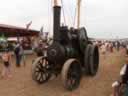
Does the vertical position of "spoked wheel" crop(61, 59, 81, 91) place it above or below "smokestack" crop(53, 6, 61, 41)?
below

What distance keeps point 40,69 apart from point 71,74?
1.53m

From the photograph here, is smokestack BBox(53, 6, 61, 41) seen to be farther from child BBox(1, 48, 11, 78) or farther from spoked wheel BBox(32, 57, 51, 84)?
child BBox(1, 48, 11, 78)

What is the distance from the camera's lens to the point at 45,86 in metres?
8.43

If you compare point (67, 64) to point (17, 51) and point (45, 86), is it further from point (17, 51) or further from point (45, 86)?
point (17, 51)

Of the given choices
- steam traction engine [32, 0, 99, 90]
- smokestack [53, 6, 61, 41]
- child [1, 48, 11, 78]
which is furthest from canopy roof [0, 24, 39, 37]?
smokestack [53, 6, 61, 41]

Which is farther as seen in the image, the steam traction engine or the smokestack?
the smokestack

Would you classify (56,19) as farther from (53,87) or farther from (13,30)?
(13,30)

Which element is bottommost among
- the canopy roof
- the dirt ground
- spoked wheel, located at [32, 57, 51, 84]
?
the dirt ground

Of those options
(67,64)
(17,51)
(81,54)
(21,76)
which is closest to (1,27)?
(17,51)

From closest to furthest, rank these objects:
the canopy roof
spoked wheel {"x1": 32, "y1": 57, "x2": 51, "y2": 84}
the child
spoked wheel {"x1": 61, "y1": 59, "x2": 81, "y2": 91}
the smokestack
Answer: spoked wheel {"x1": 61, "y1": 59, "x2": 81, "y2": 91}
the smokestack
spoked wheel {"x1": 32, "y1": 57, "x2": 51, "y2": 84}
the child
the canopy roof

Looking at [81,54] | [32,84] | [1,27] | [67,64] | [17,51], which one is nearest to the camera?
[67,64]

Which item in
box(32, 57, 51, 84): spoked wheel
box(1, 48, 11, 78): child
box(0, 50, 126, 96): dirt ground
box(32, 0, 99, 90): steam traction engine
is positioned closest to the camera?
box(0, 50, 126, 96): dirt ground

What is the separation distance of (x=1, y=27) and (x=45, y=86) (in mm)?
14581

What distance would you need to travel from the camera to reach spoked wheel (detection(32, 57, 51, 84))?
8462 mm
